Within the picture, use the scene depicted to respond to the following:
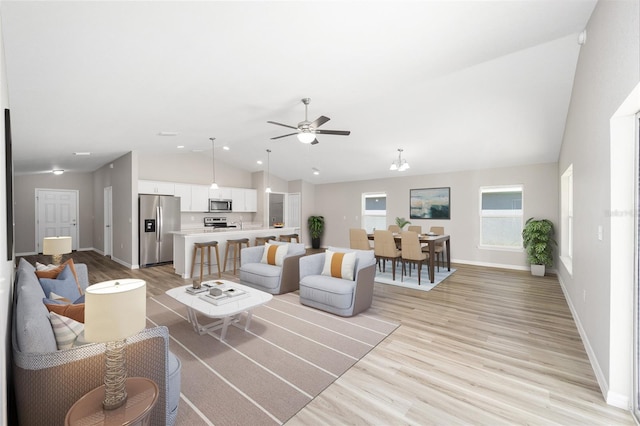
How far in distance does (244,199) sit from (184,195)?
182 centimetres

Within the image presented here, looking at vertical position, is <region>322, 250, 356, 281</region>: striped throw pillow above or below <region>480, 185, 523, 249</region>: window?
below

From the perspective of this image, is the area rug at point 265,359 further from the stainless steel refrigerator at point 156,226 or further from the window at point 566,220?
the window at point 566,220

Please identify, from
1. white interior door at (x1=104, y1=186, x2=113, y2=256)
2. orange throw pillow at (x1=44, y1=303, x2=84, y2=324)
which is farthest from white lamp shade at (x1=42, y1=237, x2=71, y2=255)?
white interior door at (x1=104, y1=186, x2=113, y2=256)

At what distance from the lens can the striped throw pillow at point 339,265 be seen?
3.77 meters

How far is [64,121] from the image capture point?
3.78 meters

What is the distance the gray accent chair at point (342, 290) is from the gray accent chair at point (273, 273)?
1.86ft

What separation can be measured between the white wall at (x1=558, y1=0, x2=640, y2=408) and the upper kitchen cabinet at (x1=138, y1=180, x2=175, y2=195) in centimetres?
765

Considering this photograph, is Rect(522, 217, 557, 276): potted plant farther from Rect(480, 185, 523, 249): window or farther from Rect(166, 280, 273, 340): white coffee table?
Rect(166, 280, 273, 340): white coffee table

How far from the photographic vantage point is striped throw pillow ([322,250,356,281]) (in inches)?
149

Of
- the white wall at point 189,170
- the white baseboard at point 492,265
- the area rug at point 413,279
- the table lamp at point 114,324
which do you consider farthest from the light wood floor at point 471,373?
the white wall at point 189,170

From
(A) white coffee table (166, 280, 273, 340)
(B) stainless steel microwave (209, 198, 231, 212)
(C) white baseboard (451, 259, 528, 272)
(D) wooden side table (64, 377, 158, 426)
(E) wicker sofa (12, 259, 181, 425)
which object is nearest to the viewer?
(D) wooden side table (64, 377, 158, 426)

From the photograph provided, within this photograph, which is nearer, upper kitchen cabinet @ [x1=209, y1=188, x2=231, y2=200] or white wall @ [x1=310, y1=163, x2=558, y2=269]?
white wall @ [x1=310, y1=163, x2=558, y2=269]

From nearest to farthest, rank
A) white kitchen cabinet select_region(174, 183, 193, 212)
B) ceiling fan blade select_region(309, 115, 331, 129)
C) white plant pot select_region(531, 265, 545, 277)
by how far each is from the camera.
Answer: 1. ceiling fan blade select_region(309, 115, 331, 129)
2. white plant pot select_region(531, 265, 545, 277)
3. white kitchen cabinet select_region(174, 183, 193, 212)

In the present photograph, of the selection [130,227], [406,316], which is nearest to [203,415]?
[406,316]
